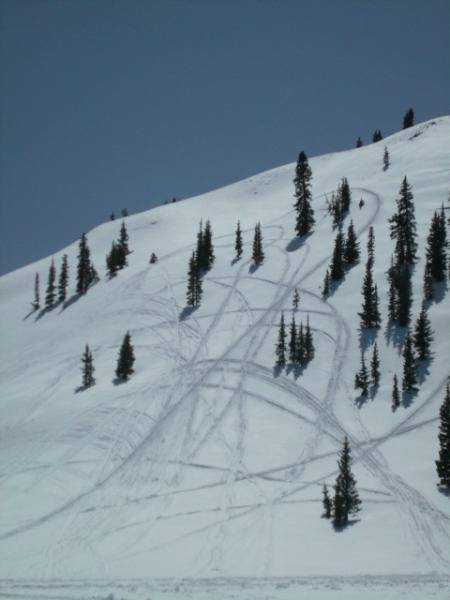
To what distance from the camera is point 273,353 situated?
5228cm

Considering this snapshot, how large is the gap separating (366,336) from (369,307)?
3.07 meters

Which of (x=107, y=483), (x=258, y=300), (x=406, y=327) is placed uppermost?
(x=258, y=300)

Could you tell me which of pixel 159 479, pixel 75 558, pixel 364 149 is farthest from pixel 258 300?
pixel 364 149

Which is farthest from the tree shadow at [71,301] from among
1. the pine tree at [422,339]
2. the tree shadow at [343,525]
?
the tree shadow at [343,525]

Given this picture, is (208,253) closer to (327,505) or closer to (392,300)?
(392,300)

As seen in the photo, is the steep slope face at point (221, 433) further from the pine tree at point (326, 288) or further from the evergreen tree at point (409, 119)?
the evergreen tree at point (409, 119)

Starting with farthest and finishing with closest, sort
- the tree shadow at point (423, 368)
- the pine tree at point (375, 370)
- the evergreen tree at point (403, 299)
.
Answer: the evergreen tree at point (403, 299), the pine tree at point (375, 370), the tree shadow at point (423, 368)

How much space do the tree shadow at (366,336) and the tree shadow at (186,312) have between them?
72.3ft

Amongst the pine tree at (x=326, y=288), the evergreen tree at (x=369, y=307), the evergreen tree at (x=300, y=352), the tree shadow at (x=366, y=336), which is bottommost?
the evergreen tree at (x=300, y=352)

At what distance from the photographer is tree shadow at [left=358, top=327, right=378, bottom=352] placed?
4956cm

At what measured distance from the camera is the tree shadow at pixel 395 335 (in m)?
48.5

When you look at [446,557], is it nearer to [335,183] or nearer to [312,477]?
[312,477]

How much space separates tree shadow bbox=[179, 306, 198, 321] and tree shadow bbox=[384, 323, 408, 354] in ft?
80.6

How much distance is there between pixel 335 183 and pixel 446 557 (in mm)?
91093
